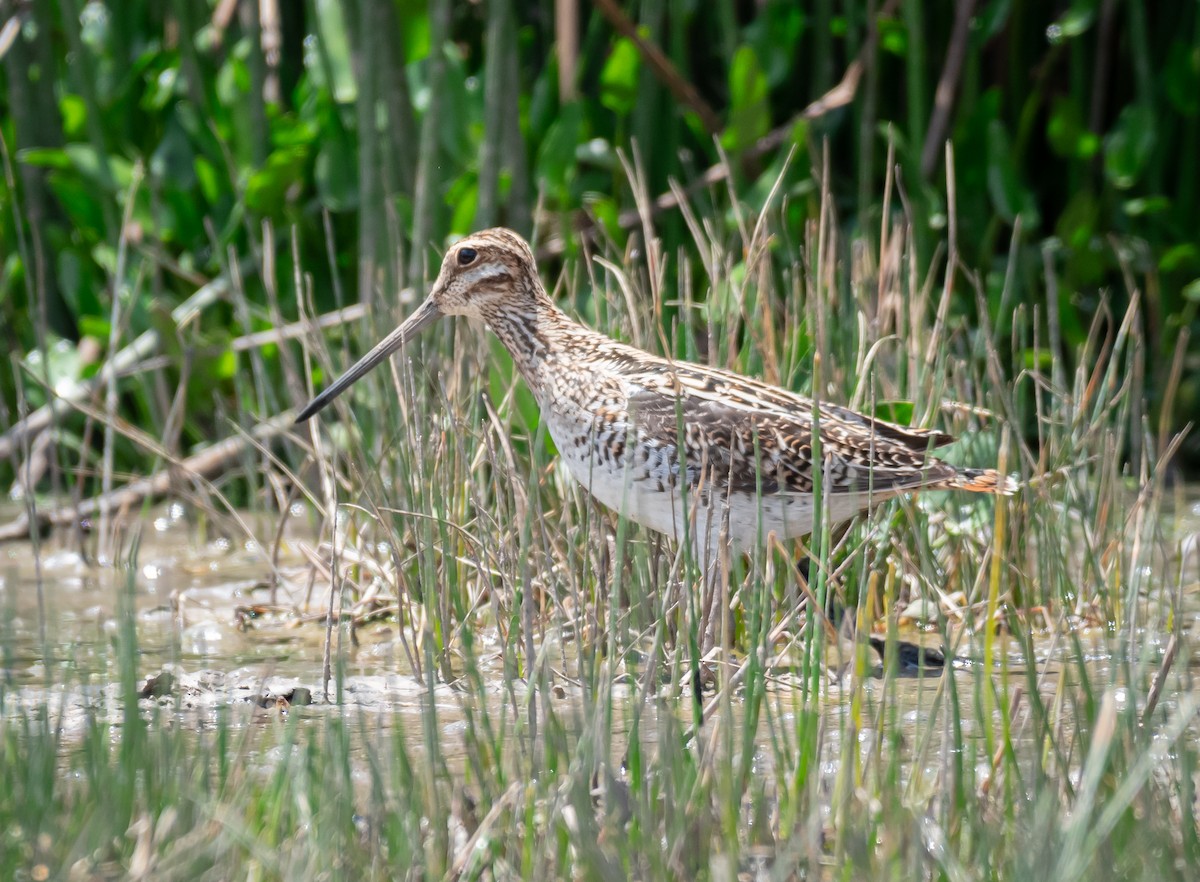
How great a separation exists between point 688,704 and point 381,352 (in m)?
1.42

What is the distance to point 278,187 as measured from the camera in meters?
6.50

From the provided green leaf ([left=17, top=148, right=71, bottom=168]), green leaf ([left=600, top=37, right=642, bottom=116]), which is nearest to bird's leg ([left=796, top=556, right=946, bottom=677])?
green leaf ([left=600, top=37, right=642, bottom=116])

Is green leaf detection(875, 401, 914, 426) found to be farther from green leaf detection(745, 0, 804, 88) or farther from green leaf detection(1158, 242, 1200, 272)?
green leaf detection(1158, 242, 1200, 272)

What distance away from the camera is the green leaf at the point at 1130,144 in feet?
21.1

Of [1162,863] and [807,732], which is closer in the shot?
[1162,863]

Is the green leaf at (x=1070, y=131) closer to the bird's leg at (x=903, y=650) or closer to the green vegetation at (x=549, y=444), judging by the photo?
the green vegetation at (x=549, y=444)

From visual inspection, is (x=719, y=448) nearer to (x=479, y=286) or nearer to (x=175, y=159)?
(x=479, y=286)

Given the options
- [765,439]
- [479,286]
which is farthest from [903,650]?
[479,286]

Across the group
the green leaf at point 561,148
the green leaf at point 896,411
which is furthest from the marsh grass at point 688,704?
the green leaf at point 561,148

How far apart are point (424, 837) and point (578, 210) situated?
4.25m

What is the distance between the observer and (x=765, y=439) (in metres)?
4.05

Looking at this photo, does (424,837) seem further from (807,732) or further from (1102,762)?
(1102,762)

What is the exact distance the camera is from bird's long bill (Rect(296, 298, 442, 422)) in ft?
14.6

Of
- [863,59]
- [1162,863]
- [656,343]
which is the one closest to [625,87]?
[863,59]
